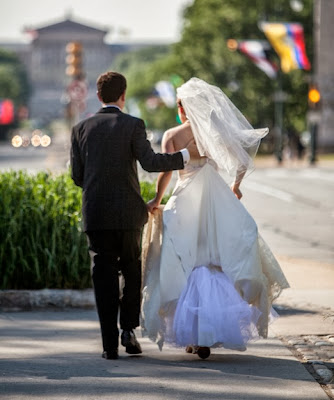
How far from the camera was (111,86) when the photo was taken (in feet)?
23.8

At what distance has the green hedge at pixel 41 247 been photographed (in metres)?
9.84

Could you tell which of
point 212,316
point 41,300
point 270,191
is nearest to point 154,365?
point 212,316

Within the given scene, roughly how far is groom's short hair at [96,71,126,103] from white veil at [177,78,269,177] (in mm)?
401

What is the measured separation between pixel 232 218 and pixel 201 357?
0.85 m

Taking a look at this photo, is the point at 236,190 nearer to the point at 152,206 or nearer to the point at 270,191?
the point at 152,206

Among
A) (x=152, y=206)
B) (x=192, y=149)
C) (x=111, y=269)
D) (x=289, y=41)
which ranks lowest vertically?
(x=111, y=269)

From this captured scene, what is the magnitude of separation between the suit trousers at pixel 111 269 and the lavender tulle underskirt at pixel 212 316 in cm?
36


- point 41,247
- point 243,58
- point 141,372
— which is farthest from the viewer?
point 243,58

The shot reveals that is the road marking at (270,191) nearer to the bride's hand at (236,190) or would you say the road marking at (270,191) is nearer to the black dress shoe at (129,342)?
the bride's hand at (236,190)

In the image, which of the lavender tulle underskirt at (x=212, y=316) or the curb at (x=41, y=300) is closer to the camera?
the lavender tulle underskirt at (x=212, y=316)

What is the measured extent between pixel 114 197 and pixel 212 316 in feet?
3.05

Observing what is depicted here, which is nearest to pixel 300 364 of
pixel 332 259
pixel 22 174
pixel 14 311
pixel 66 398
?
pixel 66 398

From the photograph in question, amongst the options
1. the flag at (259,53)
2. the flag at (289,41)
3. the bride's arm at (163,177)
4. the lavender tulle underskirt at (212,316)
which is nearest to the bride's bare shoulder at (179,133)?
the bride's arm at (163,177)

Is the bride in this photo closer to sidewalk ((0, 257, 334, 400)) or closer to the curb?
sidewalk ((0, 257, 334, 400))
